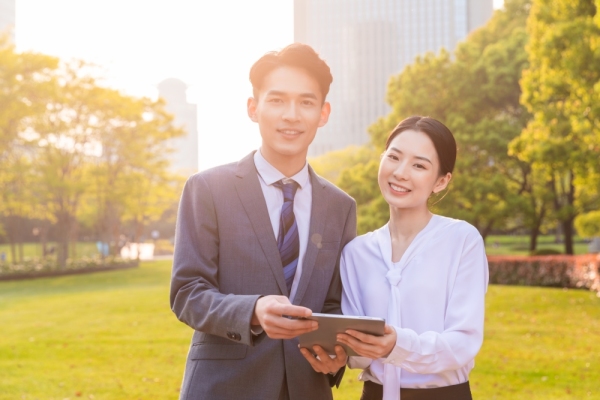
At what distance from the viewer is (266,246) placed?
273 cm

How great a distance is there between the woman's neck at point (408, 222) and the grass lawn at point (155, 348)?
211 inches

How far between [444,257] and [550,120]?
13.7 metres

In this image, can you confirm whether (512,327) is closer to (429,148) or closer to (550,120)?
(550,120)

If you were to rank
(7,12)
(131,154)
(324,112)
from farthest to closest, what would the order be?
1. (7,12)
2. (131,154)
3. (324,112)

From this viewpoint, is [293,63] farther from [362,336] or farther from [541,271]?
[541,271]

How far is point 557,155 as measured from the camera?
48.2 feet

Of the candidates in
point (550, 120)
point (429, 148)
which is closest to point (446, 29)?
point (550, 120)

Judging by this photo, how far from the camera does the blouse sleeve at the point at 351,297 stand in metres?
2.74

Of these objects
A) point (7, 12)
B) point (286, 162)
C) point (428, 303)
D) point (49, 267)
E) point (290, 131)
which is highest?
point (7, 12)

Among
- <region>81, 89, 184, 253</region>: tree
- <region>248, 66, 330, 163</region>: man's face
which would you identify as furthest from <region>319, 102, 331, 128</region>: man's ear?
<region>81, 89, 184, 253</region>: tree

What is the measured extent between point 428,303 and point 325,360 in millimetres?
479

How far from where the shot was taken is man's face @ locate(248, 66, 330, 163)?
2838 millimetres

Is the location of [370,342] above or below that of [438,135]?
below

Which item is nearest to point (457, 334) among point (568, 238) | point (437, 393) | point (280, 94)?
point (437, 393)
